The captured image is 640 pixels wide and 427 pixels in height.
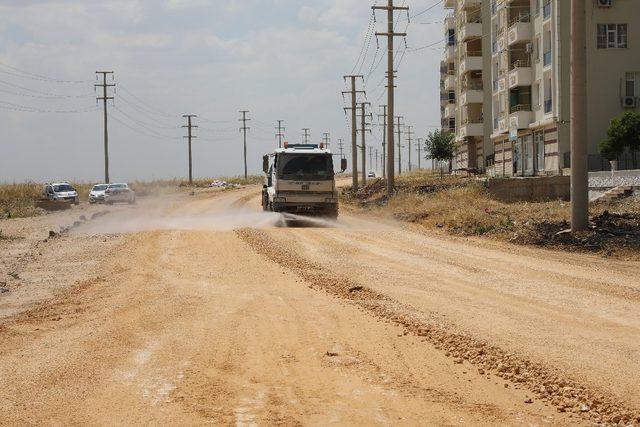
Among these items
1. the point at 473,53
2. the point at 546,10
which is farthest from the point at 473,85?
the point at 546,10

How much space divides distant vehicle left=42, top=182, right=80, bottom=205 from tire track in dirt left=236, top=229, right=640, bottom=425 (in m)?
49.8

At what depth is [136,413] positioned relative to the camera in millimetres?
6254

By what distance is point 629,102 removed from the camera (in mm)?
51562

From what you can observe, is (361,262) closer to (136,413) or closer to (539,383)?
(539,383)

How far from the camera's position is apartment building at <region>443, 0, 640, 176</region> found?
169ft

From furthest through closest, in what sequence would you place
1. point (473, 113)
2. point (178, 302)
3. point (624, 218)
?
point (473, 113) < point (624, 218) < point (178, 302)

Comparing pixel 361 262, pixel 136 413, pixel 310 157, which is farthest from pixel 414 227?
pixel 136 413

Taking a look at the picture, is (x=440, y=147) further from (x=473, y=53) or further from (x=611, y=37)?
(x=611, y=37)

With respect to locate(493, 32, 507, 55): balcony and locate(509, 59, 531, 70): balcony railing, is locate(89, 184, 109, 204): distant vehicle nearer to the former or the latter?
locate(509, 59, 531, 70): balcony railing

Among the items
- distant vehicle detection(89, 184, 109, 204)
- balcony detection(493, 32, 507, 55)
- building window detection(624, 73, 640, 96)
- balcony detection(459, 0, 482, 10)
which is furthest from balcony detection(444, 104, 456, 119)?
distant vehicle detection(89, 184, 109, 204)

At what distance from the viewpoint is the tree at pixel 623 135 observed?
1823 inches

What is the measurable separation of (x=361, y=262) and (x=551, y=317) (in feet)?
24.3

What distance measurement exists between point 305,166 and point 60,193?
113ft

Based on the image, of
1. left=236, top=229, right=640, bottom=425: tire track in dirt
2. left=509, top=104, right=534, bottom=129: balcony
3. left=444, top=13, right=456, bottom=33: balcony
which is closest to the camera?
left=236, top=229, right=640, bottom=425: tire track in dirt
